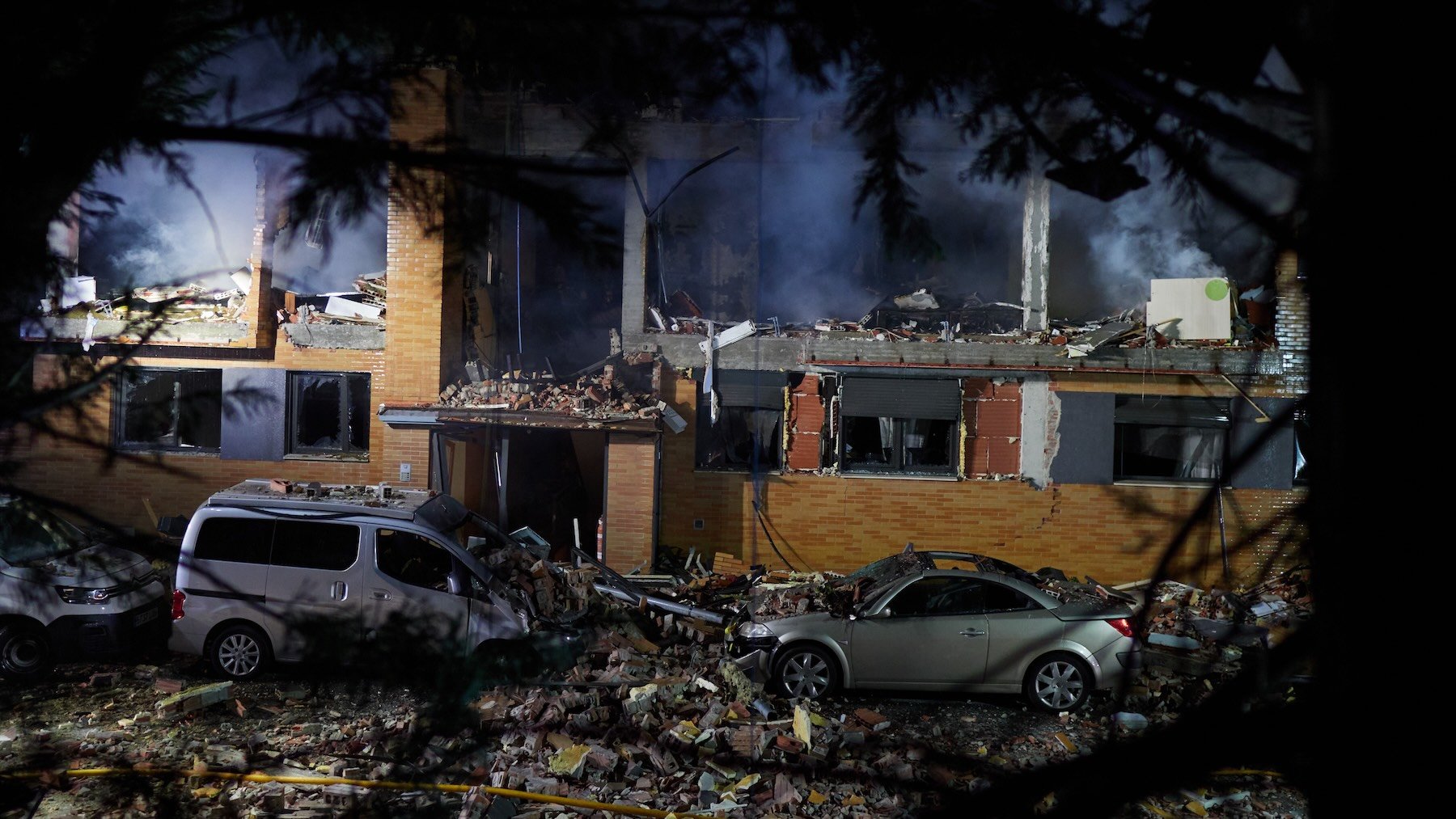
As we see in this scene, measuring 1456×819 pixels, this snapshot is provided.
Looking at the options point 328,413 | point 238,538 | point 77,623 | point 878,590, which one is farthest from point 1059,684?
point 328,413

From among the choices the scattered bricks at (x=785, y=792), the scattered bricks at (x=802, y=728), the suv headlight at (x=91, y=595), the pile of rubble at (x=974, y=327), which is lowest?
the scattered bricks at (x=785, y=792)

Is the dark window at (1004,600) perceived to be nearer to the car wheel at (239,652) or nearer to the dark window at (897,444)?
the dark window at (897,444)

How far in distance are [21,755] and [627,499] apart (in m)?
10.7

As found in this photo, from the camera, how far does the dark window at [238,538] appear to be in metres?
8.66

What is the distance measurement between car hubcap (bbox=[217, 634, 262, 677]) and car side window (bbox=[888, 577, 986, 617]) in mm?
6620

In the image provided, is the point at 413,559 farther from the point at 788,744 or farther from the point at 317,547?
the point at 788,744

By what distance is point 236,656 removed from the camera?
8594 mm

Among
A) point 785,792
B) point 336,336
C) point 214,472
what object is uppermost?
point 336,336

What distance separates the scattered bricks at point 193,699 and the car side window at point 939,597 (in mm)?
6652

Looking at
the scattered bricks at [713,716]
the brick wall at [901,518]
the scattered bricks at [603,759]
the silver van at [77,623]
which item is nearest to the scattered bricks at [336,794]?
the scattered bricks at [603,759]

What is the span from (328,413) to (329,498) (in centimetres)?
578

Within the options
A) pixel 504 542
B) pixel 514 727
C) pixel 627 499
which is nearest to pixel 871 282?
pixel 627 499

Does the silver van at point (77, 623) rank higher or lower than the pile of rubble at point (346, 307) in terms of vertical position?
lower

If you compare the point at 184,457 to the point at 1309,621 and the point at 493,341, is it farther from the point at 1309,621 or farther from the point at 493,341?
the point at 1309,621
